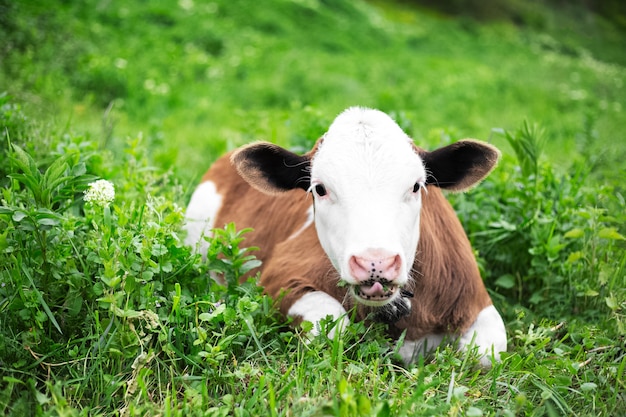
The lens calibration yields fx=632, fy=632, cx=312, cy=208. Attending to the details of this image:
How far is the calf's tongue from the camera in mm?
2643

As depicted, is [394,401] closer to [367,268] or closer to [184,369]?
[367,268]

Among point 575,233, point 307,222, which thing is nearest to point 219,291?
point 307,222

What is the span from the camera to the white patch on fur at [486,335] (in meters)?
3.19

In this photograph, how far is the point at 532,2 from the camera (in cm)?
2388

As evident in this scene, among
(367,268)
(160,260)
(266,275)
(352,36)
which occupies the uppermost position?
(367,268)

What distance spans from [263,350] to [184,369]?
37 cm

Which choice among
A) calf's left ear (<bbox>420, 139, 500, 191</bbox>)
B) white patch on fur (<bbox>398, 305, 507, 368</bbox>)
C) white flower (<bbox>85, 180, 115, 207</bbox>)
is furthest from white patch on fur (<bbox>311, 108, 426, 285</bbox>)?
white flower (<bbox>85, 180, 115, 207</bbox>)

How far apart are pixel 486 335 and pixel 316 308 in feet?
2.92

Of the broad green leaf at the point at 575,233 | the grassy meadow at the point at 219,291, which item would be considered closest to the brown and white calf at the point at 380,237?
the grassy meadow at the point at 219,291

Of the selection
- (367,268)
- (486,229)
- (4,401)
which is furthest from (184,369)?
(486,229)

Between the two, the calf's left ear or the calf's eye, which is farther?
the calf's left ear

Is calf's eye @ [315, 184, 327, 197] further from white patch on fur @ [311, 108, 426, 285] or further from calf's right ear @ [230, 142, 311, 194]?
calf's right ear @ [230, 142, 311, 194]

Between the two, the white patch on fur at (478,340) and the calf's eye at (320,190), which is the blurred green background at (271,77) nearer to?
the calf's eye at (320,190)

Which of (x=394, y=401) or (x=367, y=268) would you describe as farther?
(x=367, y=268)
